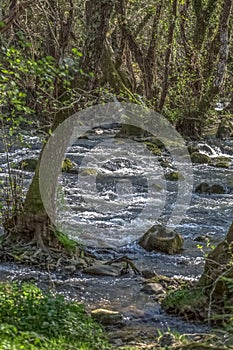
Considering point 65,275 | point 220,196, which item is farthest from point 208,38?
point 65,275

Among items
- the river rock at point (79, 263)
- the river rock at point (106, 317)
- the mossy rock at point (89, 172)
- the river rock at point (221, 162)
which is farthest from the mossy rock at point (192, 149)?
the river rock at point (106, 317)

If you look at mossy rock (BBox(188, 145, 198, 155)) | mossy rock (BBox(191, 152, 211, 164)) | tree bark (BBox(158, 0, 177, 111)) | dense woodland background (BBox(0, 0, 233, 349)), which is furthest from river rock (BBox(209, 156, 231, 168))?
tree bark (BBox(158, 0, 177, 111))

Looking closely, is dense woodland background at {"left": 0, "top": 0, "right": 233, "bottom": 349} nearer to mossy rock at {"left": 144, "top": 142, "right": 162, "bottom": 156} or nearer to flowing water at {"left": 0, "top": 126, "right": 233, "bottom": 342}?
flowing water at {"left": 0, "top": 126, "right": 233, "bottom": 342}

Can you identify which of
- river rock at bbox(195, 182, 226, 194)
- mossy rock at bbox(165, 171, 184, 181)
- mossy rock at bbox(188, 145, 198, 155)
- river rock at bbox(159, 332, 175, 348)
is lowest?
mossy rock at bbox(188, 145, 198, 155)

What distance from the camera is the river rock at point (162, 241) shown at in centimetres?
1082

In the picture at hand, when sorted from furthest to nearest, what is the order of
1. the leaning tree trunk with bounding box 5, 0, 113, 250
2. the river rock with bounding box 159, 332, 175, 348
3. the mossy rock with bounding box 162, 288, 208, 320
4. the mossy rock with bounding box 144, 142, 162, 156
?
the mossy rock with bounding box 144, 142, 162, 156, the leaning tree trunk with bounding box 5, 0, 113, 250, the mossy rock with bounding box 162, 288, 208, 320, the river rock with bounding box 159, 332, 175, 348

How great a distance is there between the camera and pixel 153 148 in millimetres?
21484

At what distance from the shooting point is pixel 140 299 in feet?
27.5

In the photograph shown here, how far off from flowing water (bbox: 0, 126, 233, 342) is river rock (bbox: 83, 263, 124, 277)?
155mm

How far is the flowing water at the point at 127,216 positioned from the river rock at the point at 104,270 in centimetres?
16

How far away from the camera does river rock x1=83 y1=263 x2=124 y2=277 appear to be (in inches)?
371

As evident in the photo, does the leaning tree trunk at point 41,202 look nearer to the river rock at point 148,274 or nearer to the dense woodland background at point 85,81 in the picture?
the dense woodland background at point 85,81

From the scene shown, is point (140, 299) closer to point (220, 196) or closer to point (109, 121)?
point (220, 196)

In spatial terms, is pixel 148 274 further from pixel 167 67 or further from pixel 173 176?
pixel 167 67
